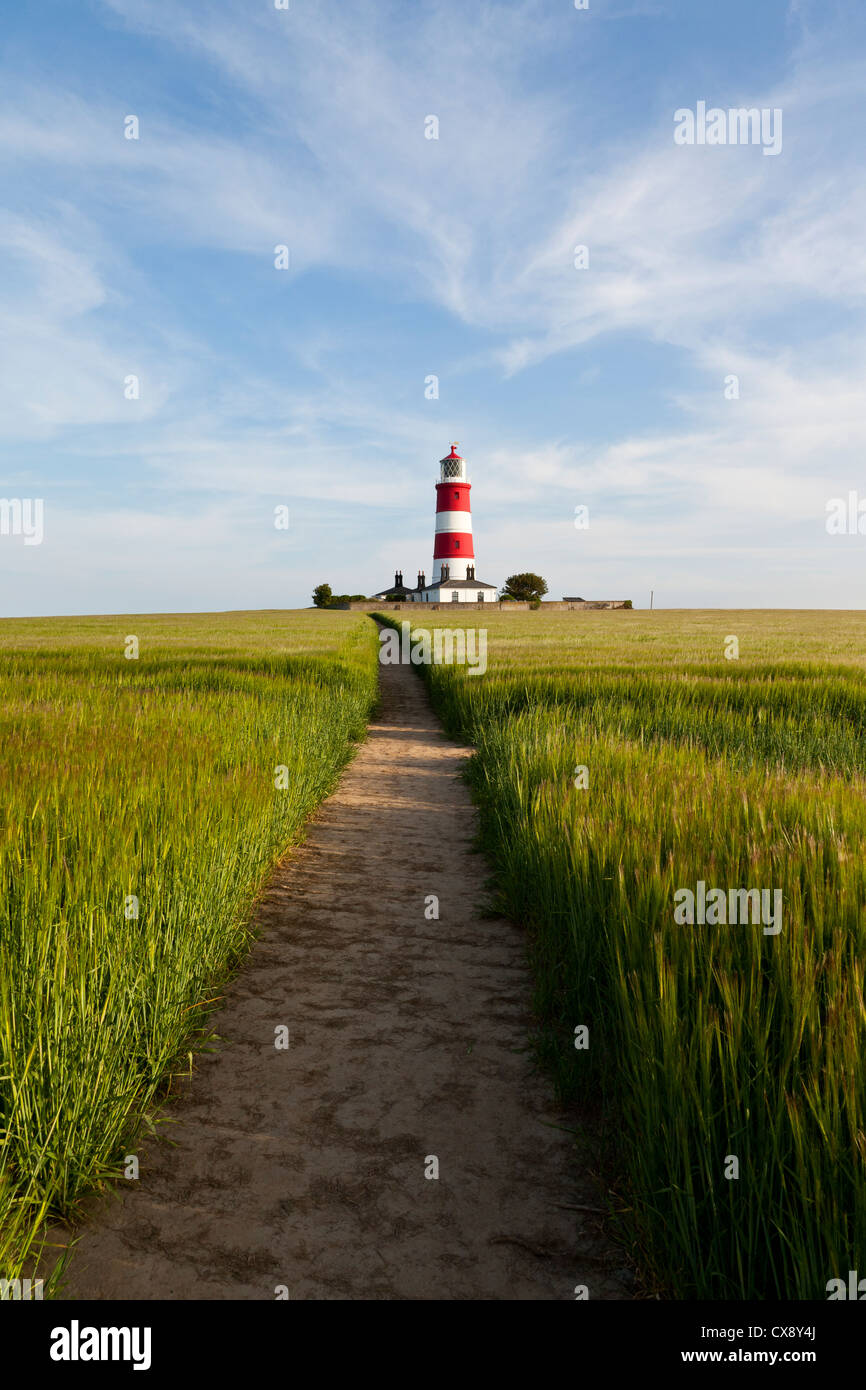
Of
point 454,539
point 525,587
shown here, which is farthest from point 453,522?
point 525,587

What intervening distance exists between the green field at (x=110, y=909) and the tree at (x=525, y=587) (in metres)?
88.7

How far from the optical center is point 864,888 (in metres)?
2.55

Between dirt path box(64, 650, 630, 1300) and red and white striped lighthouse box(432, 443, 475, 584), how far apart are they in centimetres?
7724

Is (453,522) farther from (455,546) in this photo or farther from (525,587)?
(525,587)

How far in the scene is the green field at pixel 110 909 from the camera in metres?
2.08

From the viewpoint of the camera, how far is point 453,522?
261ft

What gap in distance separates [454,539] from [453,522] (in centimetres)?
181

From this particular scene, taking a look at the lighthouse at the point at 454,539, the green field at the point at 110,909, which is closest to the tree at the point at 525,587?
the lighthouse at the point at 454,539

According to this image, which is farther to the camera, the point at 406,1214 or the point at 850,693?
the point at 850,693

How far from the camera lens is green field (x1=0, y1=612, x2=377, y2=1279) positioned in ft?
6.81

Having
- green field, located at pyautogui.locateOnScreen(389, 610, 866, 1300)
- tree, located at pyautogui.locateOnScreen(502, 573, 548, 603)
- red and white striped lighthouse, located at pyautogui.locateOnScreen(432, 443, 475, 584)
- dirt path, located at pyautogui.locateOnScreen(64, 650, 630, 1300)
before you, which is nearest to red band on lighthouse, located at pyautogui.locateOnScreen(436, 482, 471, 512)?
red and white striped lighthouse, located at pyautogui.locateOnScreen(432, 443, 475, 584)

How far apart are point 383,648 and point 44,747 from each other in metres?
25.7
